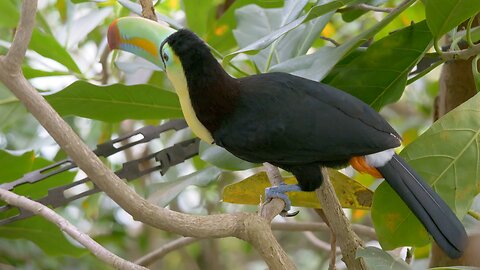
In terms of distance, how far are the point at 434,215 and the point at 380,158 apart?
0.53 feet

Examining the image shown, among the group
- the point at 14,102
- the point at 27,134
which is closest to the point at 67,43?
the point at 14,102

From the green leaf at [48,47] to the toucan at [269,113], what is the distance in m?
0.38

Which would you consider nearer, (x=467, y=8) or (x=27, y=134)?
(x=467, y=8)

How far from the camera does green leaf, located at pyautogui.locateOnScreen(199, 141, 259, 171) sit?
1.62m

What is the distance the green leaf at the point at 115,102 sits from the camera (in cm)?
160

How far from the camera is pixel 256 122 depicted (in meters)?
1.49

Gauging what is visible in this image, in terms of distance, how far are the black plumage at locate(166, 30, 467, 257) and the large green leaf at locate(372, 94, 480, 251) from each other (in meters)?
0.05

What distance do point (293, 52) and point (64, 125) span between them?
804mm

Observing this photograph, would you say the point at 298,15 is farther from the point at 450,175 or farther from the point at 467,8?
the point at 450,175

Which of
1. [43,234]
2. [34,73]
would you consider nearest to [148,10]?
[34,73]

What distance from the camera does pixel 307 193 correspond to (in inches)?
64.7

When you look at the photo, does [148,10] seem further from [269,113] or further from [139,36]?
[269,113]

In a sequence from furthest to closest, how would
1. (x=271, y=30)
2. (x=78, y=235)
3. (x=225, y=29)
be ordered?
(x=225, y=29)
(x=271, y=30)
(x=78, y=235)

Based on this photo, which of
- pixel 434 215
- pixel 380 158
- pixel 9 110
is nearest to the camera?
pixel 434 215
